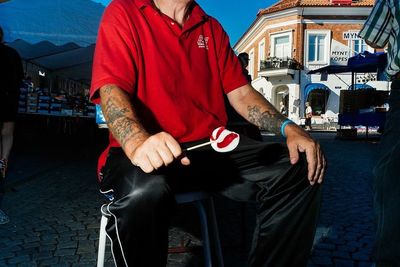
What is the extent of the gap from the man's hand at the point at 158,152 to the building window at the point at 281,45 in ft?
105

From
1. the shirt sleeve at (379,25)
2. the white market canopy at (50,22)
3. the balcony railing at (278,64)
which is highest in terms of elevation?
the balcony railing at (278,64)

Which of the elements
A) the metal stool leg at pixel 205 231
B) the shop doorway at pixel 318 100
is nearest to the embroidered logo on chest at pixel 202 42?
the metal stool leg at pixel 205 231

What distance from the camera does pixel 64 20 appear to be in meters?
7.69

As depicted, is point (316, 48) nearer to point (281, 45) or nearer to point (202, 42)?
point (281, 45)

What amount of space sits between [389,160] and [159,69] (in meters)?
1.03

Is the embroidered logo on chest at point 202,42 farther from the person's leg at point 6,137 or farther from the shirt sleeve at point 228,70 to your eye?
the person's leg at point 6,137

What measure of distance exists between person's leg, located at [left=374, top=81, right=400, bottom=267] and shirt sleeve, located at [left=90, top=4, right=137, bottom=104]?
1097 millimetres

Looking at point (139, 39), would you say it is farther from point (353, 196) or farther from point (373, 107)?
point (373, 107)

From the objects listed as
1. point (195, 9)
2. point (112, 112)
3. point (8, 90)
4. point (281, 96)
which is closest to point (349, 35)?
point (281, 96)

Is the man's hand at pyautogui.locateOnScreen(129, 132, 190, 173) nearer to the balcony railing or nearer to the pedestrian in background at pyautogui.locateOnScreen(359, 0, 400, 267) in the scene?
the pedestrian in background at pyautogui.locateOnScreen(359, 0, 400, 267)

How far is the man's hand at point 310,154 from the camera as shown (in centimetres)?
156

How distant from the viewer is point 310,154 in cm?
158

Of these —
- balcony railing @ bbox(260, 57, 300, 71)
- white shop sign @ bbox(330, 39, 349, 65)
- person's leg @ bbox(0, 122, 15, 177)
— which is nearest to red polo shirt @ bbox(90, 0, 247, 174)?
person's leg @ bbox(0, 122, 15, 177)

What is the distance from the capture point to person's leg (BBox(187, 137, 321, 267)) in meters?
1.53
